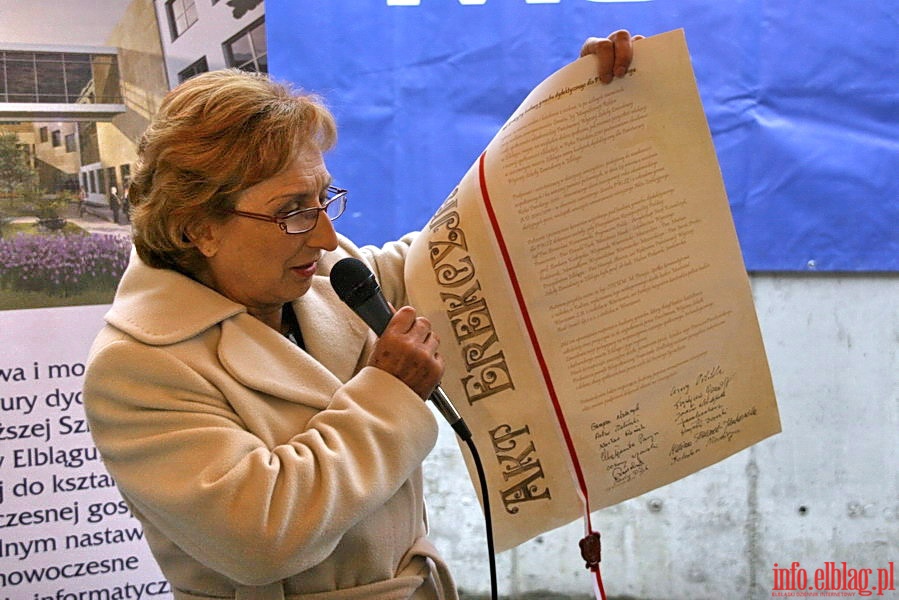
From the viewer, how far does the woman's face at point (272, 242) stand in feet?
4.00

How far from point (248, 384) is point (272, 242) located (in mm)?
193

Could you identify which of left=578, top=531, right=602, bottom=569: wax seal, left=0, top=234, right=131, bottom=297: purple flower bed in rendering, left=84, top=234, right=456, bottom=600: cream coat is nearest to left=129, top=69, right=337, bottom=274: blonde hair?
left=84, top=234, right=456, bottom=600: cream coat

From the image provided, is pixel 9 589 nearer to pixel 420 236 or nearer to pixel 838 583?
pixel 420 236

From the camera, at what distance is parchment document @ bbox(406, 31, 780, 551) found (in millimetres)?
1275

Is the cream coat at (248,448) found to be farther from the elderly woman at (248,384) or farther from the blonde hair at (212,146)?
the blonde hair at (212,146)

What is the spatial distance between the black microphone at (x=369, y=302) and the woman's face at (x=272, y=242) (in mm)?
45

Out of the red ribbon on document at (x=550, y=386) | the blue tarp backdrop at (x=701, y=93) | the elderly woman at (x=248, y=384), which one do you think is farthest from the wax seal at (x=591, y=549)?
the blue tarp backdrop at (x=701, y=93)

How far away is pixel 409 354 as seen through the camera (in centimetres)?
120

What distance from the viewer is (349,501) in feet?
3.71

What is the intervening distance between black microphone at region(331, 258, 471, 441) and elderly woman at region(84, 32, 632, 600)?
0.03 metres

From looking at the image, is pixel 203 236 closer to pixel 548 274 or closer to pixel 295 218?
pixel 295 218

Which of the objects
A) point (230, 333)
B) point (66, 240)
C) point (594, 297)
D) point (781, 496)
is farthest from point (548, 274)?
point (781, 496)

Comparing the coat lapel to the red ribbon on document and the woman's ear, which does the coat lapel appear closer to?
the woman's ear

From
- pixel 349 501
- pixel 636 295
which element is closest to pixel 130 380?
pixel 349 501
